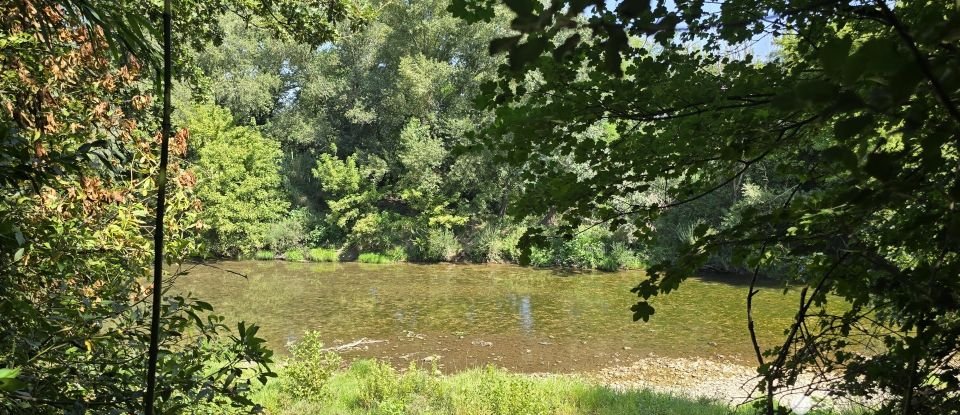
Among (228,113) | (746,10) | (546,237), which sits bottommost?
(546,237)

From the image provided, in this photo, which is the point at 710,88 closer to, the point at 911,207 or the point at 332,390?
the point at 911,207

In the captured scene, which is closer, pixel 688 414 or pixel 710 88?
pixel 710 88

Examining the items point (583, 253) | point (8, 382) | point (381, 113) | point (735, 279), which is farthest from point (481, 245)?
point (8, 382)

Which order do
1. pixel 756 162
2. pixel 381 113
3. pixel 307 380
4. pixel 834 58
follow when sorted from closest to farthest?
pixel 834 58, pixel 756 162, pixel 307 380, pixel 381 113

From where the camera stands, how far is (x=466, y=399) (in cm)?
634

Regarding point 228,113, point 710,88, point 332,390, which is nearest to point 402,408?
point 332,390

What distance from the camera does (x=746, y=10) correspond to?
190 centimetres

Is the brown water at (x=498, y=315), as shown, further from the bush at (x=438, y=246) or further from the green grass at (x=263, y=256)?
the green grass at (x=263, y=256)

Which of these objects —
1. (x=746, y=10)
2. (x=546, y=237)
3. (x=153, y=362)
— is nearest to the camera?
(x=153, y=362)

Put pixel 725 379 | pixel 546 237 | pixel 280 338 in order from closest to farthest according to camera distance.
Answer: pixel 546 237, pixel 725 379, pixel 280 338

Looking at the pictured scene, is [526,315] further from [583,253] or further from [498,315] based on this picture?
[583,253]

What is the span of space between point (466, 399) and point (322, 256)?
17.9 m

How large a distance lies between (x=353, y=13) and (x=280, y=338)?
7.55 m

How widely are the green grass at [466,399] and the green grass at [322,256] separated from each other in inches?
638
